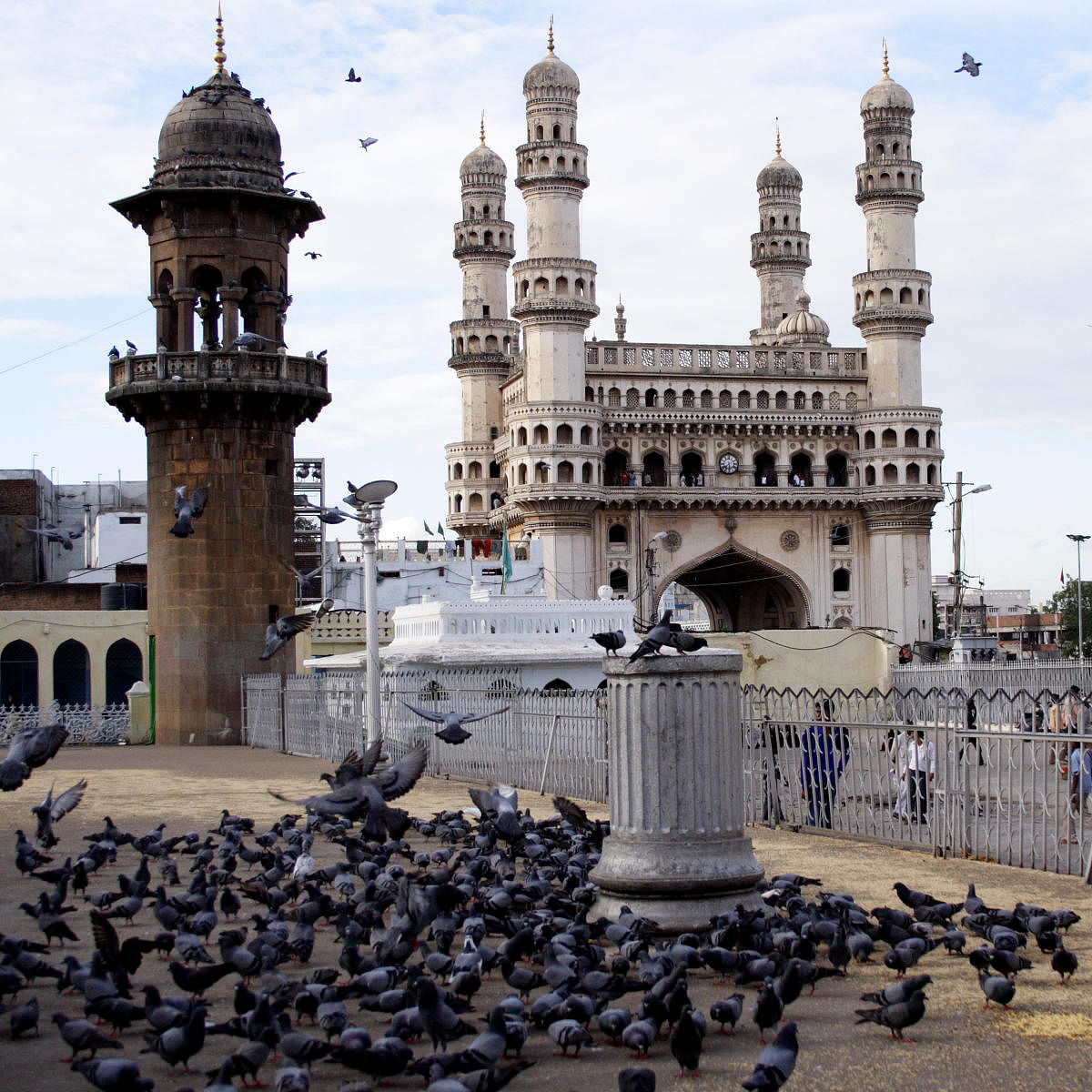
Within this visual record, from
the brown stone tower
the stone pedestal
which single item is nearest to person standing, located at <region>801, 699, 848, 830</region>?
the stone pedestal

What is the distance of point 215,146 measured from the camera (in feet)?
90.3

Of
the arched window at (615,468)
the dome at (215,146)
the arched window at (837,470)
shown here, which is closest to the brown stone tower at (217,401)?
the dome at (215,146)

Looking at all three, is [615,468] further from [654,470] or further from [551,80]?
[551,80]

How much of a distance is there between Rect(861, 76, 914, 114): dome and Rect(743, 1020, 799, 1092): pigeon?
53197 millimetres

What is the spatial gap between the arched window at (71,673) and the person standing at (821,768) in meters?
25.2

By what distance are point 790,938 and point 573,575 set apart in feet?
143

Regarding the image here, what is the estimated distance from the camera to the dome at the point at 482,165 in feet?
190

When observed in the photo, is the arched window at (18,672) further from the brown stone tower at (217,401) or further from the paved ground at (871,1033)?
the paved ground at (871,1033)

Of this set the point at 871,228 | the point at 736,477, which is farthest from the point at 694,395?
the point at 871,228

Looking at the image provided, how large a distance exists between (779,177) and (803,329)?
7.66 m

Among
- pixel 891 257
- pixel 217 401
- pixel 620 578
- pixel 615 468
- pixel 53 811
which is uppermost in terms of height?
pixel 891 257

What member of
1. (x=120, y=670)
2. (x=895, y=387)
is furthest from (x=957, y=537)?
(x=120, y=670)

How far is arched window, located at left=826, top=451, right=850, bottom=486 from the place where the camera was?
55.8 metres

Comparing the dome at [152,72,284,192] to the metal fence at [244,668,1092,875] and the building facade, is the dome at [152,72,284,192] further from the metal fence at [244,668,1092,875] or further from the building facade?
the building facade
